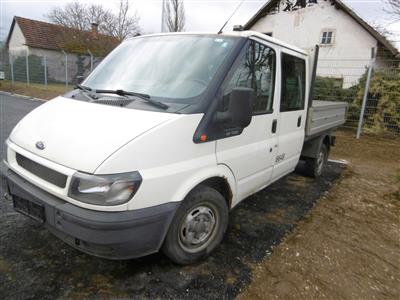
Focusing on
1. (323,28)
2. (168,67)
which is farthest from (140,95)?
(323,28)

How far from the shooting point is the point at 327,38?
19.5m

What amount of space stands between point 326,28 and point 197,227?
20.4 metres

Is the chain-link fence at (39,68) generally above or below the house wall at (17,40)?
below

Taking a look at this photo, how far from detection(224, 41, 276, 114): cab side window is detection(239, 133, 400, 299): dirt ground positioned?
1521mm

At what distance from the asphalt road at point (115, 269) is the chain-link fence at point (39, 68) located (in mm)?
17375

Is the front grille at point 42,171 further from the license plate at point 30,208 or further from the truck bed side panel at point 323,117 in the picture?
the truck bed side panel at point 323,117

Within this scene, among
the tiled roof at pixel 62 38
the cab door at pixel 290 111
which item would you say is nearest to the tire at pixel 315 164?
the cab door at pixel 290 111

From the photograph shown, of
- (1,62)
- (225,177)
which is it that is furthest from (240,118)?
(1,62)

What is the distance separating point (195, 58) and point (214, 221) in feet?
5.08

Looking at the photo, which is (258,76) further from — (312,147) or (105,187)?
(312,147)

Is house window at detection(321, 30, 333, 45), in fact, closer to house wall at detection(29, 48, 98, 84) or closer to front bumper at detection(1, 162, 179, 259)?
house wall at detection(29, 48, 98, 84)

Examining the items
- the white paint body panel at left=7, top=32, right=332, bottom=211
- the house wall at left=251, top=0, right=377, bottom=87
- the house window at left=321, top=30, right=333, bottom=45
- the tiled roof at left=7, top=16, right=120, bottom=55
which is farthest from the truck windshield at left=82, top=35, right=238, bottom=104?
the tiled roof at left=7, top=16, right=120, bottom=55

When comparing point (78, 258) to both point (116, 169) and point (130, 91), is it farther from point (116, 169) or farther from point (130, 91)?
point (130, 91)

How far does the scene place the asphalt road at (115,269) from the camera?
7.69 feet
